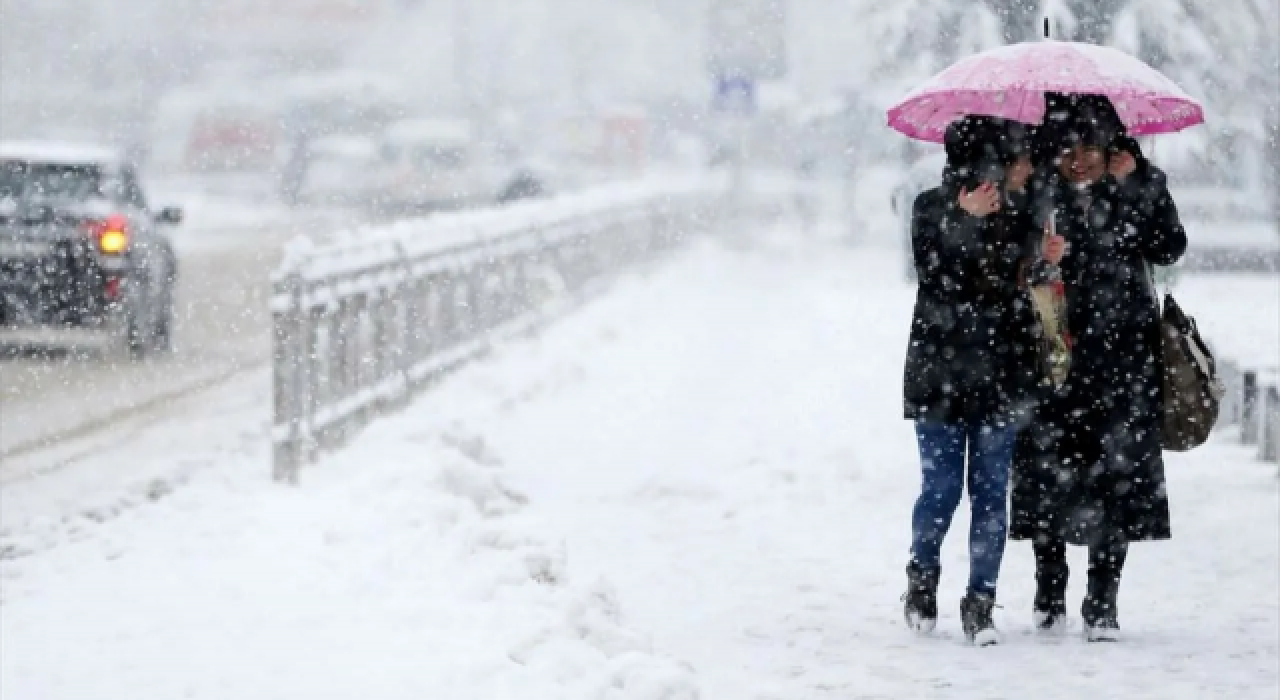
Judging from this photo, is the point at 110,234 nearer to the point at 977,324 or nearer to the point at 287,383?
the point at 287,383

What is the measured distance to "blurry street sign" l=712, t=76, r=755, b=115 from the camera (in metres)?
26.1

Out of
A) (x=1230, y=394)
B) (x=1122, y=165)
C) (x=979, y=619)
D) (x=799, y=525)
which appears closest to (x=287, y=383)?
(x=799, y=525)

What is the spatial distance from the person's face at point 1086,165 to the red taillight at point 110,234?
398 inches

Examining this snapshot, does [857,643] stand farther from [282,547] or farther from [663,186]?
[663,186]

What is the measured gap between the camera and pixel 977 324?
7.40m

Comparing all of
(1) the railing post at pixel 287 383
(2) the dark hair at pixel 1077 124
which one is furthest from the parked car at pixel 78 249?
(2) the dark hair at pixel 1077 124

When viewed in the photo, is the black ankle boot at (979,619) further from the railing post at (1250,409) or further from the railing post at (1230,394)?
the railing post at (1230,394)

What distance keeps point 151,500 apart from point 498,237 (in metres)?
7.25

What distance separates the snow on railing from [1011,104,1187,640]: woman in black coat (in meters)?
3.99

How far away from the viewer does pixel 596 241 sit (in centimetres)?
2327

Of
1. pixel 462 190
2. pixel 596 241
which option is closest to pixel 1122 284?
pixel 596 241

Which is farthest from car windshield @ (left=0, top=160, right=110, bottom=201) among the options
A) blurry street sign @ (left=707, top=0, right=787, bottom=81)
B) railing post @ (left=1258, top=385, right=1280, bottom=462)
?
blurry street sign @ (left=707, top=0, right=787, bottom=81)

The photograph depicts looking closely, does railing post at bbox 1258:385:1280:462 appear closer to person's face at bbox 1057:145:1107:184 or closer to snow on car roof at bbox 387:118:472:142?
person's face at bbox 1057:145:1107:184

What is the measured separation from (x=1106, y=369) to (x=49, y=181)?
10.7 meters
